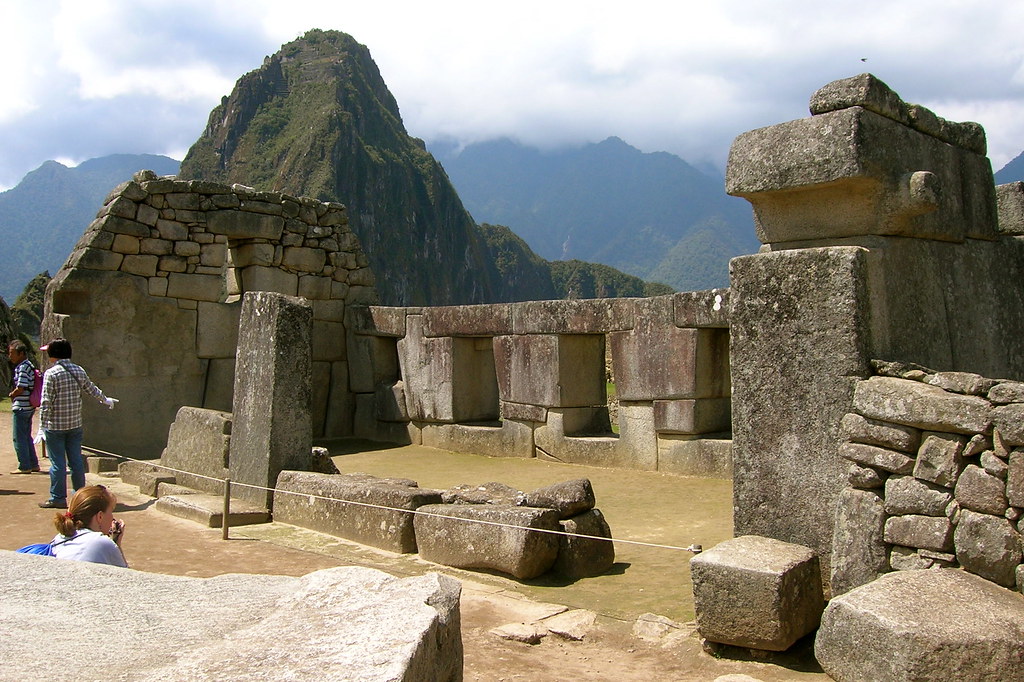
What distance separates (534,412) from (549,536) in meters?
5.15

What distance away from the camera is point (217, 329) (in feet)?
41.3

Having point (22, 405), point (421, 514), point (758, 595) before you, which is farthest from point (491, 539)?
point (22, 405)

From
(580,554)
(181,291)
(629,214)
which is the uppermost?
(629,214)

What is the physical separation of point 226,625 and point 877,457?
124 inches

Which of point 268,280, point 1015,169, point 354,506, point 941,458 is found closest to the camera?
point 941,458

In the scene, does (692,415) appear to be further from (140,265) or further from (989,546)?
(140,265)

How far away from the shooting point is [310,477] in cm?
784

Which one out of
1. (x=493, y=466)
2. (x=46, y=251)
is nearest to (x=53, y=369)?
(x=493, y=466)

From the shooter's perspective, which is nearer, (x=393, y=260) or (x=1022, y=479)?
(x=1022, y=479)

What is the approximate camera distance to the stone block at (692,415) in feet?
32.3

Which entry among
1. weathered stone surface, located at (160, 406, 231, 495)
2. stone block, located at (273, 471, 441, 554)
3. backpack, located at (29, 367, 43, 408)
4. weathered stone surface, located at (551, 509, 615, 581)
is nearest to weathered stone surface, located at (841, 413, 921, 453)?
weathered stone surface, located at (551, 509, 615, 581)

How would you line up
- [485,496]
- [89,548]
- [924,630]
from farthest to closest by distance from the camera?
[485,496], [89,548], [924,630]

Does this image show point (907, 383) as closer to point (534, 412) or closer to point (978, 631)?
point (978, 631)

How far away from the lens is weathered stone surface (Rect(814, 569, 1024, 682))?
362cm
